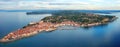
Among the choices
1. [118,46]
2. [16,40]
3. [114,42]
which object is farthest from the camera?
[16,40]

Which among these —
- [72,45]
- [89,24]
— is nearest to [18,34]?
[72,45]

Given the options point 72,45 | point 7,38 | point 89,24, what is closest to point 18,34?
point 7,38

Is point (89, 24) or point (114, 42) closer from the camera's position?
point (114, 42)

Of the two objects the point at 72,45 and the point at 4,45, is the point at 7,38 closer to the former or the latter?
the point at 4,45

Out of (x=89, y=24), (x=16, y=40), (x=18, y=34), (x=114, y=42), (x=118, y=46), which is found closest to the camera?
(x=118, y=46)

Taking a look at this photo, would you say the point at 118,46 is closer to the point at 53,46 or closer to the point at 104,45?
the point at 104,45

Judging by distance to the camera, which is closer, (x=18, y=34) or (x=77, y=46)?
(x=77, y=46)

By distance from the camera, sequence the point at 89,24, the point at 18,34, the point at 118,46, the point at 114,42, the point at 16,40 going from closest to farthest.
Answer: the point at 118,46 < the point at 114,42 < the point at 16,40 < the point at 18,34 < the point at 89,24

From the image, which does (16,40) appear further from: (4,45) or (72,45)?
(72,45)

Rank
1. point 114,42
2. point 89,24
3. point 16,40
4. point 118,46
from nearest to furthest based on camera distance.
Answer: point 118,46, point 114,42, point 16,40, point 89,24
